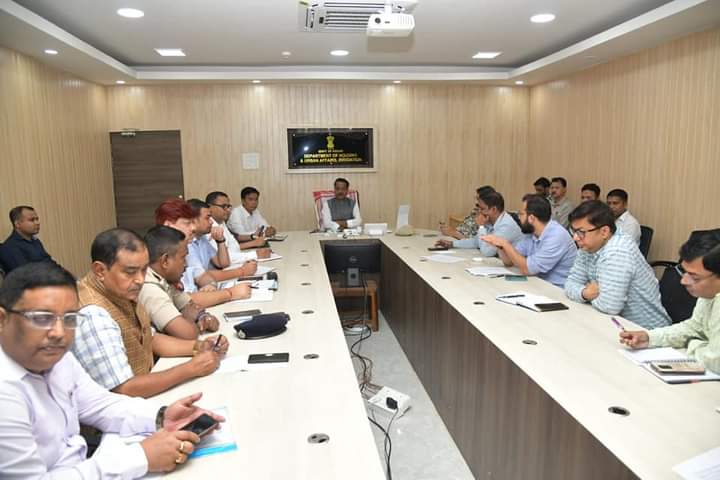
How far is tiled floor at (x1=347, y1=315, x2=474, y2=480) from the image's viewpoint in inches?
98.9

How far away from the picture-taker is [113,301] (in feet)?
5.71

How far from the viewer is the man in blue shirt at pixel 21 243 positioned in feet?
13.3

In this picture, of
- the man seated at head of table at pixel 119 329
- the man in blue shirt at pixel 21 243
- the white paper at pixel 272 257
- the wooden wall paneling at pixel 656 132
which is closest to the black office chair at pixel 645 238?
the wooden wall paneling at pixel 656 132

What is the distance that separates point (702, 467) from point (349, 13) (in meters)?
3.27

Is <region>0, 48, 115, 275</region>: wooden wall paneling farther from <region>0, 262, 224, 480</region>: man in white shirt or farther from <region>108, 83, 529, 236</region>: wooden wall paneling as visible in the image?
<region>0, 262, 224, 480</region>: man in white shirt

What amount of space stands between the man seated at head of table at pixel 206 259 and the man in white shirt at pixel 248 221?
1286mm

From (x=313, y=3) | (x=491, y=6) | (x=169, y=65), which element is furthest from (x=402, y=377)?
(x=169, y=65)

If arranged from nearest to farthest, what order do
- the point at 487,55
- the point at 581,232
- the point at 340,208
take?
1. the point at 581,232
2. the point at 487,55
3. the point at 340,208

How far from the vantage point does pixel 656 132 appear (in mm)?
4945

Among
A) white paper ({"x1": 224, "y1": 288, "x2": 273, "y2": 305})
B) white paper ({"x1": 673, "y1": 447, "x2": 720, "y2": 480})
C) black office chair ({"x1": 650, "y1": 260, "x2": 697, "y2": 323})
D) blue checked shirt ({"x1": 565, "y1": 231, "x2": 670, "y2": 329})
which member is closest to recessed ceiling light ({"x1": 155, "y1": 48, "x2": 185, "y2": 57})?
white paper ({"x1": 224, "y1": 288, "x2": 273, "y2": 305})

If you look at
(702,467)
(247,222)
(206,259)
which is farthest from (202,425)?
(247,222)

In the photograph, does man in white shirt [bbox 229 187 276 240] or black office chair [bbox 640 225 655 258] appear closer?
black office chair [bbox 640 225 655 258]

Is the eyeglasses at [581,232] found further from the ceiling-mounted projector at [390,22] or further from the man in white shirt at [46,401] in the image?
the man in white shirt at [46,401]

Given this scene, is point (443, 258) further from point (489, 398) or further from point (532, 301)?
point (489, 398)
